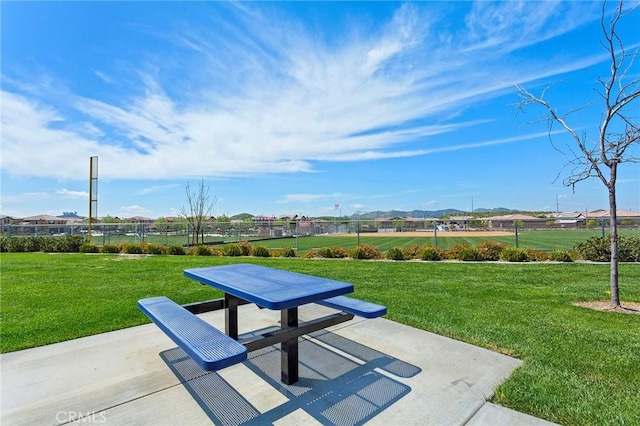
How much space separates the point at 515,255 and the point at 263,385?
10266 mm

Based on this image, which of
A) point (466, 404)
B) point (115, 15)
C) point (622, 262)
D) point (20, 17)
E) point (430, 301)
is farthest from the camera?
point (622, 262)

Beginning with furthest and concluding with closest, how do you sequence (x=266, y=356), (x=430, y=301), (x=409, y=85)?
(x=409, y=85) → (x=430, y=301) → (x=266, y=356)

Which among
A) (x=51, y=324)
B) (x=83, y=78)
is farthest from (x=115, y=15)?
(x=51, y=324)

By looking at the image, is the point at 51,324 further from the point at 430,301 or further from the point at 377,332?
the point at 430,301

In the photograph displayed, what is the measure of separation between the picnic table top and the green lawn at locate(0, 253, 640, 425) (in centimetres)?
144

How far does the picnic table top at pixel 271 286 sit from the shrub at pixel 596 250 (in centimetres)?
1093

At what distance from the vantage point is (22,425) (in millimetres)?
1928

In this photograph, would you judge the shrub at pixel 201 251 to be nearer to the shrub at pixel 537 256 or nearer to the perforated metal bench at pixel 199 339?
the perforated metal bench at pixel 199 339

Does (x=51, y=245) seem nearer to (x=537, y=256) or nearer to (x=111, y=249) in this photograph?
(x=111, y=249)

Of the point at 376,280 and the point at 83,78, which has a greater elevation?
the point at 83,78

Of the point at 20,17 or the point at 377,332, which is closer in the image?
the point at 377,332

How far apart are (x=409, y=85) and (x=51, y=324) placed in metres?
11.1

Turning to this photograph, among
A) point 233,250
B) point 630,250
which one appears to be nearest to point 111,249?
point 233,250

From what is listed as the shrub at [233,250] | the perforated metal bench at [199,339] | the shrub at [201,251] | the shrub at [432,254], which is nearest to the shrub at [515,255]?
the shrub at [432,254]
